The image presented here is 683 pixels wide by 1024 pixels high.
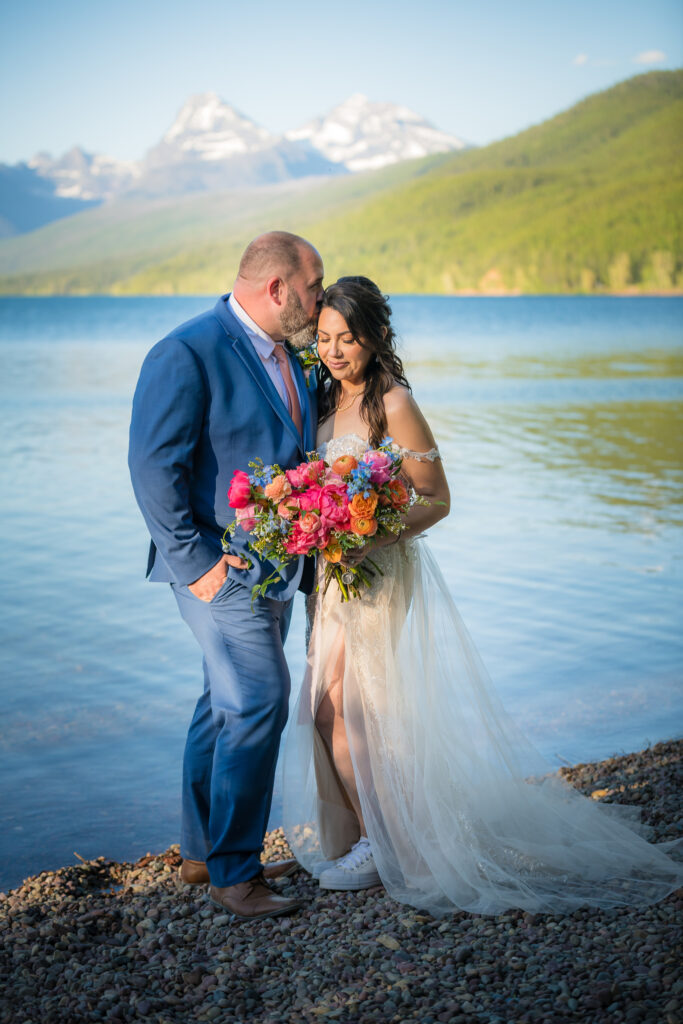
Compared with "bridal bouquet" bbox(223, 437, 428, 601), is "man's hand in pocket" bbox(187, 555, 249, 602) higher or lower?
lower

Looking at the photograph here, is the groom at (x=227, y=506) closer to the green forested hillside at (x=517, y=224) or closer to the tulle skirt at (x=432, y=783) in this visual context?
the tulle skirt at (x=432, y=783)

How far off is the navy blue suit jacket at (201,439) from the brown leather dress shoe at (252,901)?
115 centimetres

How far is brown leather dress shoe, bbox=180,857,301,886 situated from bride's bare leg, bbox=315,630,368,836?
1.30 feet

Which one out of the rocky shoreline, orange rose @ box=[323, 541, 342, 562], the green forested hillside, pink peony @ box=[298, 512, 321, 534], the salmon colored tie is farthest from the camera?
the green forested hillside

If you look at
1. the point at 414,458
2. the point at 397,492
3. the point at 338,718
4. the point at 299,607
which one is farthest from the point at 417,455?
the point at 299,607

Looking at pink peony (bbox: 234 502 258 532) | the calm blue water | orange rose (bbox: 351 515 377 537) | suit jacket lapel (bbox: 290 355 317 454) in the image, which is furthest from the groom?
the calm blue water

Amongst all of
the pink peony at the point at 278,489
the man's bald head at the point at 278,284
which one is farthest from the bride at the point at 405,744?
the pink peony at the point at 278,489

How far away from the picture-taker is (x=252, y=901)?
3.94 m

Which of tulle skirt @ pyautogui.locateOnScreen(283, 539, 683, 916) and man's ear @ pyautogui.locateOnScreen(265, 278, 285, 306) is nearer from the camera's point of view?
tulle skirt @ pyautogui.locateOnScreen(283, 539, 683, 916)

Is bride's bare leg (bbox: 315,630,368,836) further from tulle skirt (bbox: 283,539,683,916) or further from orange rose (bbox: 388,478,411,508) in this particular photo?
orange rose (bbox: 388,478,411,508)

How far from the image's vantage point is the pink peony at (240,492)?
372 centimetres

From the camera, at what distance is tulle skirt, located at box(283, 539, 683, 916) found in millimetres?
3992

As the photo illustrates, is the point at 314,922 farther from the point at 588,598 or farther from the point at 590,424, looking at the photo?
the point at 590,424

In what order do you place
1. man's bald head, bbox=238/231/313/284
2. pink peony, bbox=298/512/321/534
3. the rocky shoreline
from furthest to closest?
man's bald head, bbox=238/231/313/284
pink peony, bbox=298/512/321/534
the rocky shoreline
